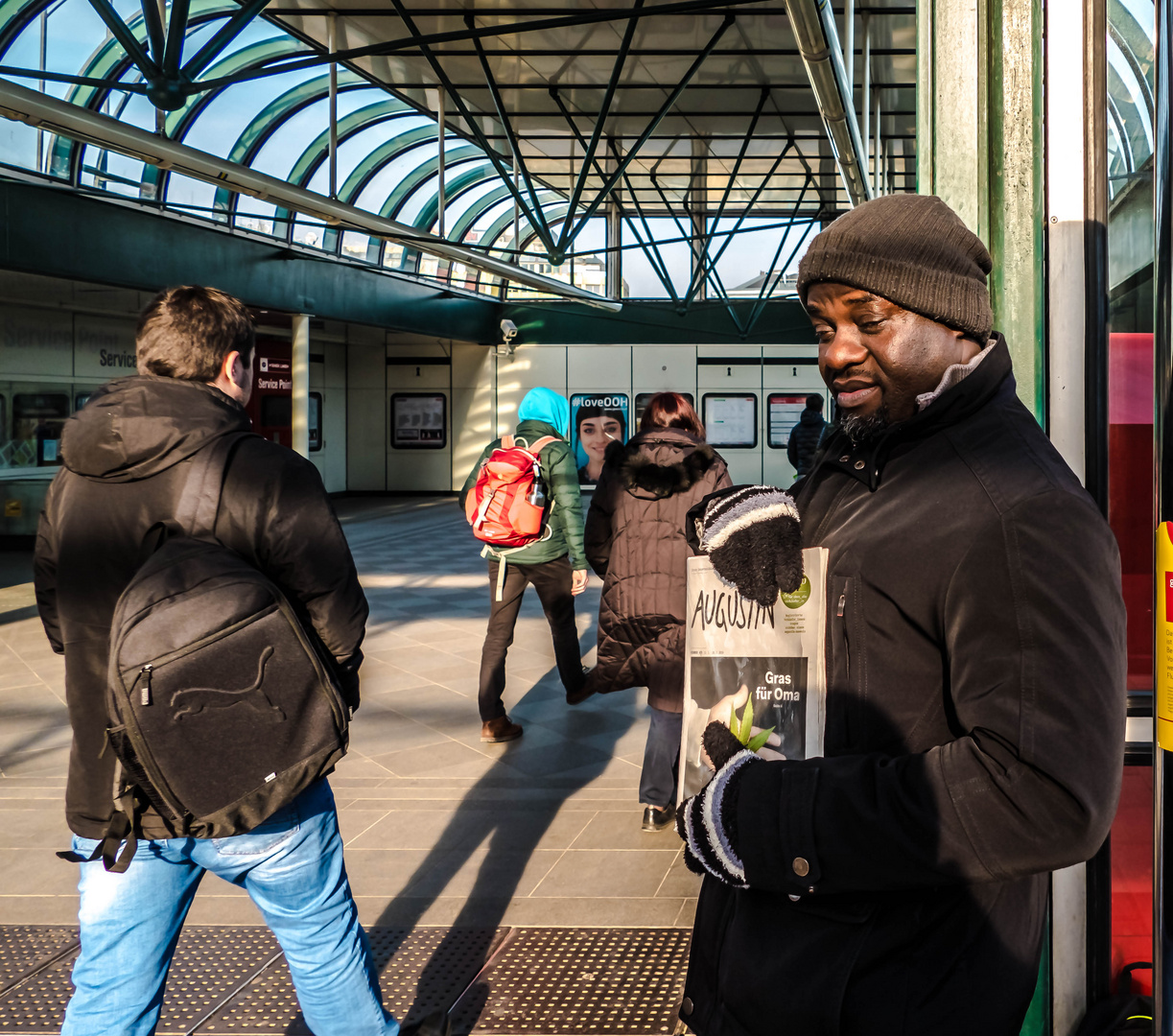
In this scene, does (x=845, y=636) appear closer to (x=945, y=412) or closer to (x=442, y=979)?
(x=945, y=412)

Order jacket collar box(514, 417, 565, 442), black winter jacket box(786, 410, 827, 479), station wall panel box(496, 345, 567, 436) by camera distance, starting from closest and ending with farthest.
A: jacket collar box(514, 417, 565, 442), black winter jacket box(786, 410, 827, 479), station wall panel box(496, 345, 567, 436)

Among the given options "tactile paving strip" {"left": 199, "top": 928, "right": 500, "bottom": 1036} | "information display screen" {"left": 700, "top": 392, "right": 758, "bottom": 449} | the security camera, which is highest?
the security camera

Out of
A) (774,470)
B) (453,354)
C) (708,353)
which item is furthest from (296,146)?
(774,470)

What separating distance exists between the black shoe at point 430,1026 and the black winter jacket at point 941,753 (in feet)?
5.43

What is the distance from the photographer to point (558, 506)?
18.2ft

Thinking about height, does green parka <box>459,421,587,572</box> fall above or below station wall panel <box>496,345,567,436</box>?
below

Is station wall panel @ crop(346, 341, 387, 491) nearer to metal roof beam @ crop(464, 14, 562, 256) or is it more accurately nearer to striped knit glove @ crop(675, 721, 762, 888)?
metal roof beam @ crop(464, 14, 562, 256)

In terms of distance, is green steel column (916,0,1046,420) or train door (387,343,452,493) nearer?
green steel column (916,0,1046,420)

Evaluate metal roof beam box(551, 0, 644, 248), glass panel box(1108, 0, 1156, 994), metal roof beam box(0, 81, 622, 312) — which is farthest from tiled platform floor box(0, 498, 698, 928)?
metal roof beam box(551, 0, 644, 248)

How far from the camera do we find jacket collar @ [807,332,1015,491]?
4.29 ft

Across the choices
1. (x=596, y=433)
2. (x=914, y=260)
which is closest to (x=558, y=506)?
(x=596, y=433)

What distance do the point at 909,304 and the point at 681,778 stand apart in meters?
0.66

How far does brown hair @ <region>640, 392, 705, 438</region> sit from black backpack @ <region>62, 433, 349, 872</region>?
9.00ft

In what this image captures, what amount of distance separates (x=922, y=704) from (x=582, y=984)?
2.31 metres
